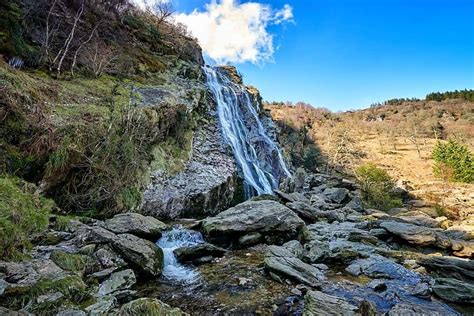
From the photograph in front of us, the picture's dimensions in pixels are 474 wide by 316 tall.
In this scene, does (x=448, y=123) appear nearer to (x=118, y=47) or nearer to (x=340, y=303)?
(x=118, y=47)

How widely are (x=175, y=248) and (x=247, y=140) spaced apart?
47.3ft

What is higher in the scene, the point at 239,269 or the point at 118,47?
the point at 118,47

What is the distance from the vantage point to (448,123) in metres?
72.8

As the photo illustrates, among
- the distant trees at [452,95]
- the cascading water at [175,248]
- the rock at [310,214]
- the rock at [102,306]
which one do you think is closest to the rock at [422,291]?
the cascading water at [175,248]

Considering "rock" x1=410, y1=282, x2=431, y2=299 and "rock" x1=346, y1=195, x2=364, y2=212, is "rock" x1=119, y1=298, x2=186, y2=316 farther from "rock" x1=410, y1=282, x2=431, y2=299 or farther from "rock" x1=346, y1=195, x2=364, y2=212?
"rock" x1=346, y1=195, x2=364, y2=212

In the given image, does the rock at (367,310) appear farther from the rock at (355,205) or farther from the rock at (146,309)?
the rock at (355,205)

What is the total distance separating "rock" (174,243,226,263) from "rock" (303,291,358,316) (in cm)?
328

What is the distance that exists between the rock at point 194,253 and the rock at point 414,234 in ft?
23.6

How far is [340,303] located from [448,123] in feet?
275

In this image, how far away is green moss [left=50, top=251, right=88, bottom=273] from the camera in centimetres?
562

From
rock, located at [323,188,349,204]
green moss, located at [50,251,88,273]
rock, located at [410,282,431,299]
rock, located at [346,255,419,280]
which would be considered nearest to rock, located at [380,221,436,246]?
rock, located at [346,255,419,280]

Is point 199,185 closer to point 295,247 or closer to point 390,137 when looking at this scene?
point 295,247

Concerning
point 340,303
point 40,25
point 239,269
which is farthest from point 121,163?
point 40,25

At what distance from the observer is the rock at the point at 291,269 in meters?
6.54
